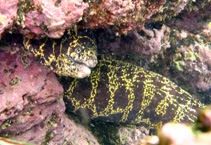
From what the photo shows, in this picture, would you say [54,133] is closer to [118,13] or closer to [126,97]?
[126,97]

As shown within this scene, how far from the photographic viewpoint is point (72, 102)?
350 centimetres

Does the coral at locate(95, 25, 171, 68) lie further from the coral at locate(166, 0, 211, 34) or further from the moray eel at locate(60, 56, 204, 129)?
the coral at locate(166, 0, 211, 34)

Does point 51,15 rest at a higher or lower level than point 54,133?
higher

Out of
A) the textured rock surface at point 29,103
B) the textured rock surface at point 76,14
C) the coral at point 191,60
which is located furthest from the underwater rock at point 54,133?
the coral at point 191,60

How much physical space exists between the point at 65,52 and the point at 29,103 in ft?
3.49

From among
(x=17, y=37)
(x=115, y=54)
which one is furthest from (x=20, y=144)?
(x=115, y=54)

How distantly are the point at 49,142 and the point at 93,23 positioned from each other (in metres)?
2.40

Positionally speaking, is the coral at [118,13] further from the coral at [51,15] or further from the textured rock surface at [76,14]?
the coral at [51,15]

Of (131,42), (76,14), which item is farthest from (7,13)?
(131,42)

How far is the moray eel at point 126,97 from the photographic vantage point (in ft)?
11.4

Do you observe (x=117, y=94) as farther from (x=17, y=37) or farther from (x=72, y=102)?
(x=17, y=37)

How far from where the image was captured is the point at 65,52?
226cm

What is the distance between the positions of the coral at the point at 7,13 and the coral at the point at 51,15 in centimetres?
8

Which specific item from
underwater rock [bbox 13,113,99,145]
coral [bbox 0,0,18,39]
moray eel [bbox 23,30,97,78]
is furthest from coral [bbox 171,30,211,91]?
coral [bbox 0,0,18,39]
